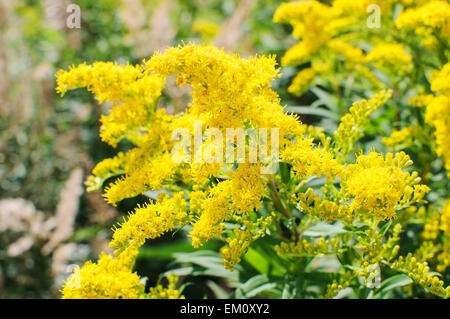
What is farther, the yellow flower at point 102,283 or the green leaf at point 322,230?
the green leaf at point 322,230

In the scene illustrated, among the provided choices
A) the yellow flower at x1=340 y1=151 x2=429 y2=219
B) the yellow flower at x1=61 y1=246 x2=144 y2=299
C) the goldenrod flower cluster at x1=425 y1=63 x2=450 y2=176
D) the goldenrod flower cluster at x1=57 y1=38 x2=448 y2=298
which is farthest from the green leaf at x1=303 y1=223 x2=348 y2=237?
the yellow flower at x1=61 y1=246 x2=144 y2=299

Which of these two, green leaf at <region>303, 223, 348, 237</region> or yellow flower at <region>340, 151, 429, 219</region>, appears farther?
green leaf at <region>303, 223, 348, 237</region>

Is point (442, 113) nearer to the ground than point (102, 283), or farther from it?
farther from it

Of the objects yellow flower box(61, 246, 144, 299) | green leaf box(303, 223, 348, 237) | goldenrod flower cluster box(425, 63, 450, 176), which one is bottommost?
yellow flower box(61, 246, 144, 299)

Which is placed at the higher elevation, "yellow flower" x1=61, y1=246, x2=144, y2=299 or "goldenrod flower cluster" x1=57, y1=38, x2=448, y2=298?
"goldenrod flower cluster" x1=57, y1=38, x2=448, y2=298

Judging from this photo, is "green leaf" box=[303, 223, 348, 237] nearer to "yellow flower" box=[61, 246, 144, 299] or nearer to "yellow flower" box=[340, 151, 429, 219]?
"yellow flower" box=[340, 151, 429, 219]

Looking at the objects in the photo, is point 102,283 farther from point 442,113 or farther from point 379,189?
point 442,113

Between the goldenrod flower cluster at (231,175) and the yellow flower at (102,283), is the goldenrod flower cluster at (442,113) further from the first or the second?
the yellow flower at (102,283)

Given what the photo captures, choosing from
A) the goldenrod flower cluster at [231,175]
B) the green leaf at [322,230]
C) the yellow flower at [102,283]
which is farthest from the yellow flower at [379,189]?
the yellow flower at [102,283]

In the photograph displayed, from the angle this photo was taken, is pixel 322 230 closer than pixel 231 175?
No

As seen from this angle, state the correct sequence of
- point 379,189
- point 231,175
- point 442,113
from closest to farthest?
point 379,189 < point 231,175 < point 442,113

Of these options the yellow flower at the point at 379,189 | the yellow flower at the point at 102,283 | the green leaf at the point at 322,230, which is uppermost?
the yellow flower at the point at 379,189

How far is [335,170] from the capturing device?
1161 millimetres

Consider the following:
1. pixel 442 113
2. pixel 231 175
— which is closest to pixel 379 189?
pixel 231 175
